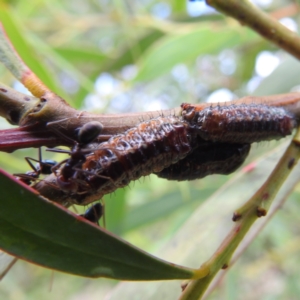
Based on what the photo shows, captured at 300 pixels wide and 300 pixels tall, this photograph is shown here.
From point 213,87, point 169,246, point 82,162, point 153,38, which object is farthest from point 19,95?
point 213,87

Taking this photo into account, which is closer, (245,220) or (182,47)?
(245,220)

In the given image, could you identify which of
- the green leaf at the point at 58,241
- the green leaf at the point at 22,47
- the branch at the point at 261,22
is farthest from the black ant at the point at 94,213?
the green leaf at the point at 22,47

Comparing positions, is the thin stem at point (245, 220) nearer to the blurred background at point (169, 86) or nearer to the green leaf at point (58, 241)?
the green leaf at point (58, 241)

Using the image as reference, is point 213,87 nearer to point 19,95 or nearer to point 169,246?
point 169,246

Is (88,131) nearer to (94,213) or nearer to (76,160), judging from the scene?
(76,160)

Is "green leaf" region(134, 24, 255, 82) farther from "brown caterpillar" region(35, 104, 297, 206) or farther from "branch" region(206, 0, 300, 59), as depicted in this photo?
"brown caterpillar" region(35, 104, 297, 206)

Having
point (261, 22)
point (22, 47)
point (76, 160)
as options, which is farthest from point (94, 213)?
point (22, 47)
